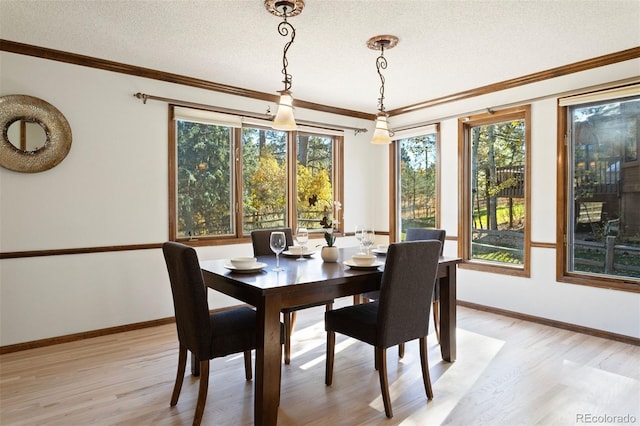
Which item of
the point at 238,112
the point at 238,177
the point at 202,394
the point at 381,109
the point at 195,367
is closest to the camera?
the point at 202,394

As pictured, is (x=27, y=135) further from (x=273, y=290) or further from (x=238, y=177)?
(x=273, y=290)

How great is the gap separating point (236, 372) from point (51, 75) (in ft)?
9.29

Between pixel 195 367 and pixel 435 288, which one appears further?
pixel 435 288

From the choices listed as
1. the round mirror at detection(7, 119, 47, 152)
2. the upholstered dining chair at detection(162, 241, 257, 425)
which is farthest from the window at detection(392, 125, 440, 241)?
the round mirror at detection(7, 119, 47, 152)

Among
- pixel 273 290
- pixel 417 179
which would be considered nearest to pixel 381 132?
pixel 273 290

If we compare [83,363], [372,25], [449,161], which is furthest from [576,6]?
[83,363]

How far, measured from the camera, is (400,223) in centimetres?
552

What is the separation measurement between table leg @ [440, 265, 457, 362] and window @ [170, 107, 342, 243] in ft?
7.56

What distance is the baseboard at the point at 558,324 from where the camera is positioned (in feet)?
11.1

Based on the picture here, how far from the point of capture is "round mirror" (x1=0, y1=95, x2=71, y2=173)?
10.3ft

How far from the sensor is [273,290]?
6.51 ft

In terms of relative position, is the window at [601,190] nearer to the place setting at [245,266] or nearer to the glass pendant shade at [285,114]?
the glass pendant shade at [285,114]

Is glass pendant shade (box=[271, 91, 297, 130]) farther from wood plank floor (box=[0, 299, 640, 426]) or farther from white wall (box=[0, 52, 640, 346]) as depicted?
white wall (box=[0, 52, 640, 346])

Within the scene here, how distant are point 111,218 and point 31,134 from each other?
898mm
